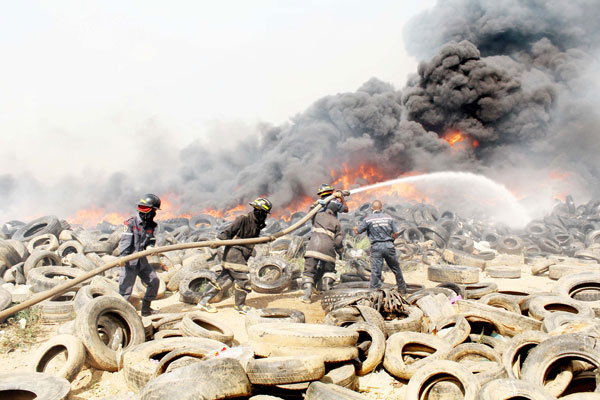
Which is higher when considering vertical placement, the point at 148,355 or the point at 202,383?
the point at 202,383

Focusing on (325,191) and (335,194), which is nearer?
(335,194)

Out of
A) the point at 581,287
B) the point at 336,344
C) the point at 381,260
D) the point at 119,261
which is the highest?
the point at 381,260

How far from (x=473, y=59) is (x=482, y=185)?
1241 cm

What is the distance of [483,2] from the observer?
41.7 metres

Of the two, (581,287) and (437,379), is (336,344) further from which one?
(581,287)

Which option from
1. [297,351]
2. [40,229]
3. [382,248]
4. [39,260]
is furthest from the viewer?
[40,229]

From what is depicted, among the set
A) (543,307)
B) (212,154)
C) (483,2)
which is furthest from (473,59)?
(543,307)

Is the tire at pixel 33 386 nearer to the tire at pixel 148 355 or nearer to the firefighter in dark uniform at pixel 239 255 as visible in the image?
the tire at pixel 148 355

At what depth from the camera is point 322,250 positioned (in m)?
7.95

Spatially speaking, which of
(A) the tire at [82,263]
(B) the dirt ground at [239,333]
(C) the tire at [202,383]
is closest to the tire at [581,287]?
(B) the dirt ground at [239,333]

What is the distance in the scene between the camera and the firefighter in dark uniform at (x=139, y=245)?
20.7ft

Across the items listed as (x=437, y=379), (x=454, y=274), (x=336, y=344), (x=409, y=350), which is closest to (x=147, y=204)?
(x=336, y=344)

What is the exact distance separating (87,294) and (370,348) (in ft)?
14.6

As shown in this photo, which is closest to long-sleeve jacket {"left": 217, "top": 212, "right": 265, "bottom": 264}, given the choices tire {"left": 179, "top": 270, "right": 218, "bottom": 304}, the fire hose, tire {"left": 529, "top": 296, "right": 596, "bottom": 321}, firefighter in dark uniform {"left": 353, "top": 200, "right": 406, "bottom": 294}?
the fire hose
